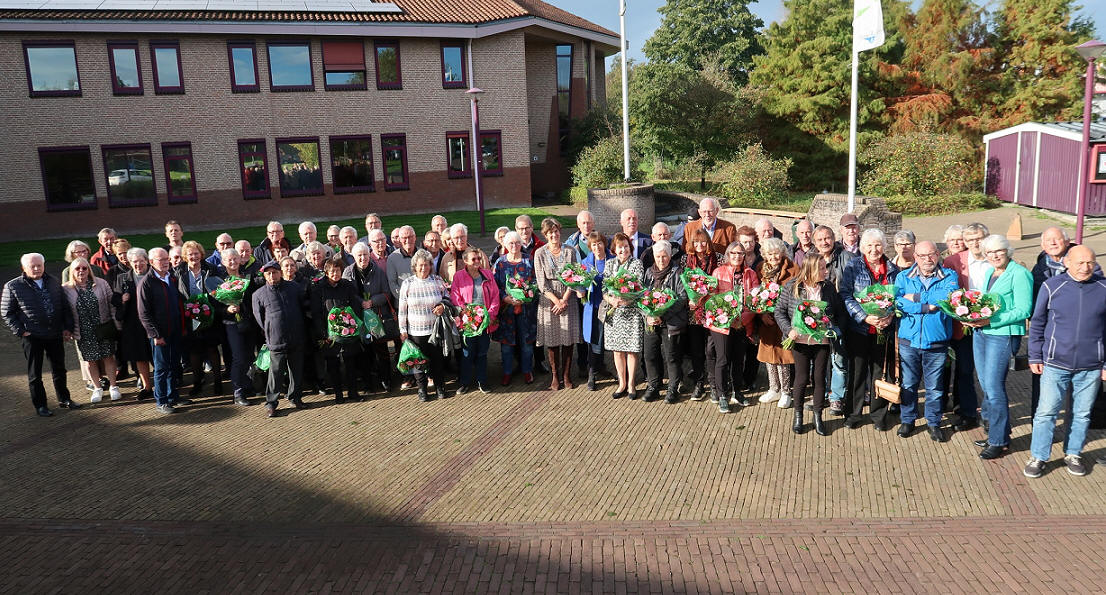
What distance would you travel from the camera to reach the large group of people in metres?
6.57

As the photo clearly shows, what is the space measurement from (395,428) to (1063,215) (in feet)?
68.6

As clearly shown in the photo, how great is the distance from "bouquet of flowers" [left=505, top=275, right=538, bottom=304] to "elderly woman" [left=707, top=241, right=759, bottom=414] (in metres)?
2.06

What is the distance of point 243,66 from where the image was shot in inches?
975

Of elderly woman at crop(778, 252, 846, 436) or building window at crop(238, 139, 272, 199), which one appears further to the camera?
building window at crop(238, 139, 272, 199)

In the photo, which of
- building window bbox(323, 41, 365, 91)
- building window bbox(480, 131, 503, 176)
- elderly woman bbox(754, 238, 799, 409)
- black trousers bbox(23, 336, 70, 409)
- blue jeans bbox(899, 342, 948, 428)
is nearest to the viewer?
blue jeans bbox(899, 342, 948, 428)

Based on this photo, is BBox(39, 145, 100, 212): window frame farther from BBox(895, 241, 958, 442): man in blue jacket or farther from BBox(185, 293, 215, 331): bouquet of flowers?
BBox(895, 241, 958, 442): man in blue jacket

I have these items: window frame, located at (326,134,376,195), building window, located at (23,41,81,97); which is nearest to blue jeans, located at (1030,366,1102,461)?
window frame, located at (326,134,376,195)

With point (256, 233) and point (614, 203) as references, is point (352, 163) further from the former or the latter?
point (614, 203)

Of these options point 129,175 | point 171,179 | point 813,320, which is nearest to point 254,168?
point 171,179

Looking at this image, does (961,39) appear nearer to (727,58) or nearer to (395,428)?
(727,58)

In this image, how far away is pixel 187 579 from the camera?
16.3ft

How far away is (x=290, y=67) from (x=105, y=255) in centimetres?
1755

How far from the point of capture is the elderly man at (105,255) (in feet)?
31.2

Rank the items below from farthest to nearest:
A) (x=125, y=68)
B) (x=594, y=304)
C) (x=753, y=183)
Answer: (x=125, y=68) < (x=753, y=183) < (x=594, y=304)
